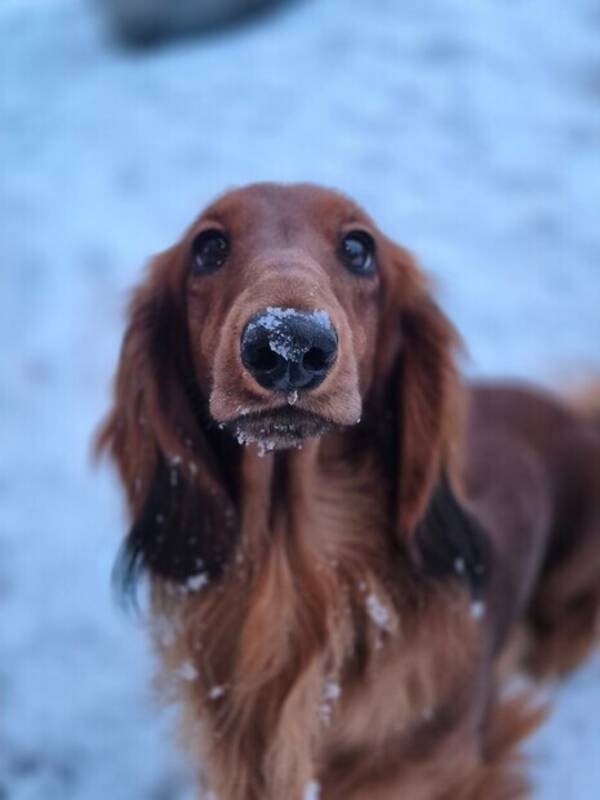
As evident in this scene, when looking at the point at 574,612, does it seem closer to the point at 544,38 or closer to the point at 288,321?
the point at 288,321

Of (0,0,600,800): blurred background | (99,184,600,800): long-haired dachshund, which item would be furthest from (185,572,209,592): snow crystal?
(0,0,600,800): blurred background

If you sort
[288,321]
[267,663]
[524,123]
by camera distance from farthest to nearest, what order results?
1. [524,123]
2. [267,663]
3. [288,321]

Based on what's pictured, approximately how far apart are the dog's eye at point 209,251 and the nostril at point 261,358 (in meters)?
0.45

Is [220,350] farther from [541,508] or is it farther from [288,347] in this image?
[541,508]

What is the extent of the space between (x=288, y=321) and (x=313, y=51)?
13.3 ft

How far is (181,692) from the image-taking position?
2.03 meters

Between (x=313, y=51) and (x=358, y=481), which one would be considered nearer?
(x=358, y=481)

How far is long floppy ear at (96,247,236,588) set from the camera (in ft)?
6.16

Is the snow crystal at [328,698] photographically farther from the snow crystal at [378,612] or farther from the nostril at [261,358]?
the nostril at [261,358]

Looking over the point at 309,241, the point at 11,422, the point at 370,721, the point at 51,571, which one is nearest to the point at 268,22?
the point at 11,422

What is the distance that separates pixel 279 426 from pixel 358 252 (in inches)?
21.6

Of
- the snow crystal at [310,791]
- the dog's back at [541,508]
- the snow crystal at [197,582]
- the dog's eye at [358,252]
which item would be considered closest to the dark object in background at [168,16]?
the dog's back at [541,508]

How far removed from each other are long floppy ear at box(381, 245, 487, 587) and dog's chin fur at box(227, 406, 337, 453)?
573 millimetres

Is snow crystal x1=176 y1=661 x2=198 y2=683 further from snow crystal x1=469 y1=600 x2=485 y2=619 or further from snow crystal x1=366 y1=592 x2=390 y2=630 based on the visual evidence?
snow crystal x1=469 y1=600 x2=485 y2=619
